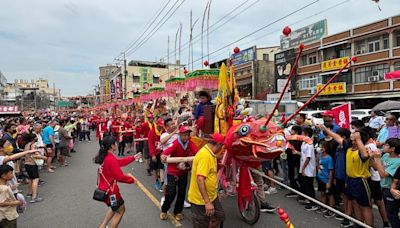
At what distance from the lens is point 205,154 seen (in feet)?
11.9

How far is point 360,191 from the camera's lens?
4.41 meters

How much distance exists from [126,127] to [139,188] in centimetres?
625

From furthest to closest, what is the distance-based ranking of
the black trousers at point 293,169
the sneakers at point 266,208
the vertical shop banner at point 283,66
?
the vertical shop banner at point 283,66 → the black trousers at point 293,169 → the sneakers at point 266,208

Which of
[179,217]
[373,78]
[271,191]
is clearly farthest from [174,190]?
[373,78]

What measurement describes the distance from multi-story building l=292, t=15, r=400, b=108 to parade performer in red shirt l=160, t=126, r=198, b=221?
2308 centimetres

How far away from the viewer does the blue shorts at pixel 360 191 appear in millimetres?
4383

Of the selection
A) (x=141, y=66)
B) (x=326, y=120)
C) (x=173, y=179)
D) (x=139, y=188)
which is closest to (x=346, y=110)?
(x=326, y=120)

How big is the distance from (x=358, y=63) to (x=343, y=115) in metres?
21.7

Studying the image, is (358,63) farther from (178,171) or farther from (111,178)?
(111,178)

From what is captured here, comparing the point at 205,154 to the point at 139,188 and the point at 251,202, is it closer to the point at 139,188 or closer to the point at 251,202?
the point at 251,202

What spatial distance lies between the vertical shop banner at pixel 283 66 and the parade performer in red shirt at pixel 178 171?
1054 inches

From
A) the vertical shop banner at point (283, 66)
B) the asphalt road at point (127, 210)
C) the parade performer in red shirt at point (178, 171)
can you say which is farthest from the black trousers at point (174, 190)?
the vertical shop banner at point (283, 66)

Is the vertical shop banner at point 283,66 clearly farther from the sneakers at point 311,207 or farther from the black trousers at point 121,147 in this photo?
the sneakers at point 311,207

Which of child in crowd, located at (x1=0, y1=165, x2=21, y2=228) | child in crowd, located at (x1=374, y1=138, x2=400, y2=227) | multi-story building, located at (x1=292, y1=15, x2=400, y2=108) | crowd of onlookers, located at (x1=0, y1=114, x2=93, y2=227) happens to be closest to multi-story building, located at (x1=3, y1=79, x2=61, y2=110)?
crowd of onlookers, located at (x1=0, y1=114, x2=93, y2=227)
